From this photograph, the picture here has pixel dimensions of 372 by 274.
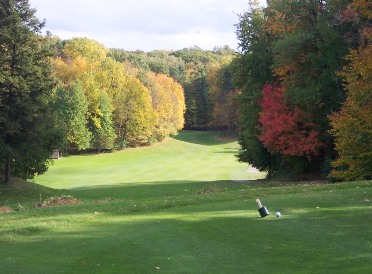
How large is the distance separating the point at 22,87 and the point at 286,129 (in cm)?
1662

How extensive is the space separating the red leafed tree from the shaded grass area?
15942mm

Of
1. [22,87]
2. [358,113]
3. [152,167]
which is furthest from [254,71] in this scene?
[152,167]

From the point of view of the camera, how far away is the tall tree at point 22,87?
31594mm

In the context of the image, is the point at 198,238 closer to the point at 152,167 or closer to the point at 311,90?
the point at 311,90

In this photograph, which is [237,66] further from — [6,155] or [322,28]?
[6,155]

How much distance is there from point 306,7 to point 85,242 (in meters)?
28.3

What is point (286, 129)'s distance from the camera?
112ft

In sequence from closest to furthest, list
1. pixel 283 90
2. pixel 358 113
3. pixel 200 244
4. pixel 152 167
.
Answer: pixel 200 244
pixel 358 113
pixel 283 90
pixel 152 167

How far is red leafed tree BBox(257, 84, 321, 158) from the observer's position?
111 ft

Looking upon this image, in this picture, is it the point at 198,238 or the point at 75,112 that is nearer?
the point at 198,238

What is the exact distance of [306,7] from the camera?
117ft

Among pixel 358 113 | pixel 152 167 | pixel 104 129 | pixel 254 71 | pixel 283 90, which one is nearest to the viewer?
pixel 358 113

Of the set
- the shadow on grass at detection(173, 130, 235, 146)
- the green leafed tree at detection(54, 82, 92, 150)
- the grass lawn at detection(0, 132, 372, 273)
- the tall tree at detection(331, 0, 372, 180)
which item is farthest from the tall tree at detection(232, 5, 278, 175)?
the shadow on grass at detection(173, 130, 235, 146)

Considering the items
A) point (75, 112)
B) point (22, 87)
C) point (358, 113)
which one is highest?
point (22, 87)
